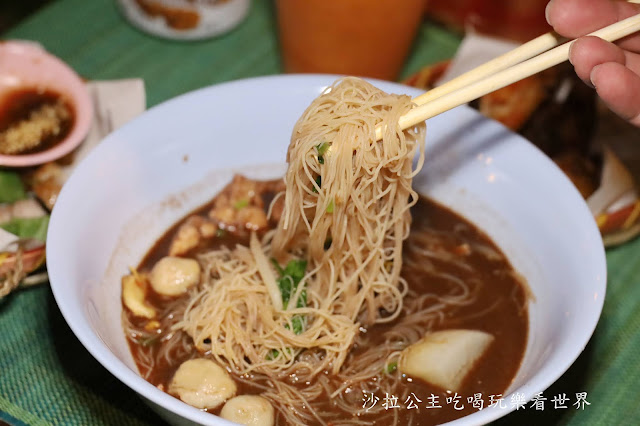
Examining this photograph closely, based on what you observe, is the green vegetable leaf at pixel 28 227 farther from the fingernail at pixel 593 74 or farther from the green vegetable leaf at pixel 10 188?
the fingernail at pixel 593 74

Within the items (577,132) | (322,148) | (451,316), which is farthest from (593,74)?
(577,132)

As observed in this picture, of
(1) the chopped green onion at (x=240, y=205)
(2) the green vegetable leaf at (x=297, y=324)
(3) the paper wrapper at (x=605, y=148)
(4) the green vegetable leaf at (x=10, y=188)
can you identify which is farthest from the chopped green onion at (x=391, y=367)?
(4) the green vegetable leaf at (x=10, y=188)

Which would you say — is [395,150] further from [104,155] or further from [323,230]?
[104,155]

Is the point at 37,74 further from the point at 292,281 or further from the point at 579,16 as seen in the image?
the point at 579,16

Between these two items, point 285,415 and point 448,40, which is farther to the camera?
point 448,40

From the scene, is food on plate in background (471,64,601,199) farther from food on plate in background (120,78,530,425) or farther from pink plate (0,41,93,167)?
pink plate (0,41,93,167)

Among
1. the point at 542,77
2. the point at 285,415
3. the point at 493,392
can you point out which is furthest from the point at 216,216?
the point at 542,77
